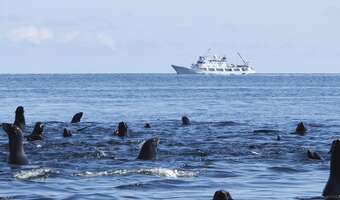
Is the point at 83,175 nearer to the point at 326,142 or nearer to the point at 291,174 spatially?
the point at 291,174

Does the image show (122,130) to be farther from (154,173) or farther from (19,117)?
(154,173)

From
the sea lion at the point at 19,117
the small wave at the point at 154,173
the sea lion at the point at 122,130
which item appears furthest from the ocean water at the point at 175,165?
the sea lion at the point at 19,117

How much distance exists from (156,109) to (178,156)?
131 feet

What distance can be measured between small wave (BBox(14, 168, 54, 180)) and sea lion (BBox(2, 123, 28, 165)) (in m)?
1.55

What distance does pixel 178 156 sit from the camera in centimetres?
3142

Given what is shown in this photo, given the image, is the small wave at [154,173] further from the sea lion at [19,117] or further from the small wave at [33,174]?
the sea lion at [19,117]

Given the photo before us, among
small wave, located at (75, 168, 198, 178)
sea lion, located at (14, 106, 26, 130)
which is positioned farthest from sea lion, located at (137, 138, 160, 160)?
sea lion, located at (14, 106, 26, 130)

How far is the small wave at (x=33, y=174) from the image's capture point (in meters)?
24.8

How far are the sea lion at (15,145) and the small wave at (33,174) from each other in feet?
5.09

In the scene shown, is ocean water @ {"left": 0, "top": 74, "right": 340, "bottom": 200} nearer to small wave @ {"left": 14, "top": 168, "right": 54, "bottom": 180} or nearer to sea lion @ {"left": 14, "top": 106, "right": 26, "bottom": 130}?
small wave @ {"left": 14, "top": 168, "right": 54, "bottom": 180}

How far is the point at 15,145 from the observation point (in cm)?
2759

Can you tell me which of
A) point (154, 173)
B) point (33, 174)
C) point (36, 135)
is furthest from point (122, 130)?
point (33, 174)

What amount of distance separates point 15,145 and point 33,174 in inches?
101

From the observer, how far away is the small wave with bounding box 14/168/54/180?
24.8 metres
